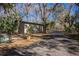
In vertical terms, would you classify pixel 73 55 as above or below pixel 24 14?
below

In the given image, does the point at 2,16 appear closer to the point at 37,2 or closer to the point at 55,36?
the point at 37,2

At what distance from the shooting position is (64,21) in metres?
3.70

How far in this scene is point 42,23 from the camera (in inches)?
146

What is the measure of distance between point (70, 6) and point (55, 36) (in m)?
0.46

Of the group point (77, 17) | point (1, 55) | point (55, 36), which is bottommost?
point (1, 55)

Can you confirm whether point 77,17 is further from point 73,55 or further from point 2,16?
point 2,16

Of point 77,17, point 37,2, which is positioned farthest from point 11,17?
point 77,17

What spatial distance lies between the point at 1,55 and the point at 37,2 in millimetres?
877

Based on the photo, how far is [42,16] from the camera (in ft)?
12.2

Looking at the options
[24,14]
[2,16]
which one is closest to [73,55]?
[24,14]

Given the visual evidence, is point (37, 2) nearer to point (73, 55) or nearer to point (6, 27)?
point (6, 27)

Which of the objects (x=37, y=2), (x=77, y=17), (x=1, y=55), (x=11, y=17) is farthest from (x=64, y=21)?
(x=1, y=55)

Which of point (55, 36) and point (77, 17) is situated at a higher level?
point (77, 17)

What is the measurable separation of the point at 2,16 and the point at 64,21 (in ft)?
2.80
